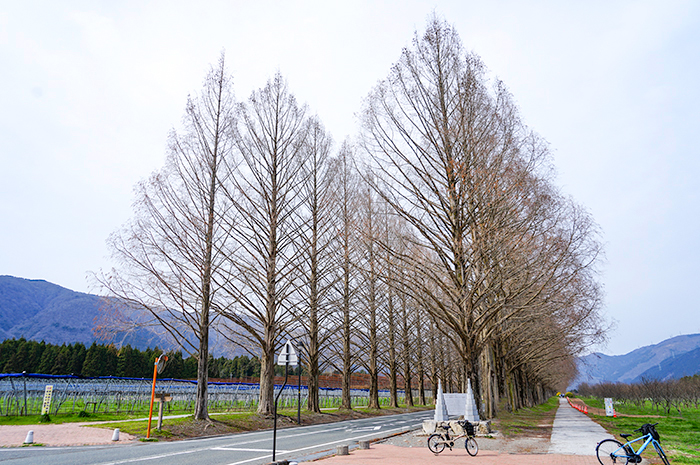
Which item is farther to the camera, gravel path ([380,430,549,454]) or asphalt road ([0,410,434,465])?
gravel path ([380,430,549,454])

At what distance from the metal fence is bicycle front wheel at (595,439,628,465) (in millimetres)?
13744

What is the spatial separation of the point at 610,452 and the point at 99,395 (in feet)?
107

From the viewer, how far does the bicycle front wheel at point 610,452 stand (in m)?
8.66

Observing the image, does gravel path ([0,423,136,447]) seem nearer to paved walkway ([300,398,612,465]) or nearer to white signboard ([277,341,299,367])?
white signboard ([277,341,299,367])

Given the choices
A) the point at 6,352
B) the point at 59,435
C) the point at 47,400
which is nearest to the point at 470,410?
the point at 59,435

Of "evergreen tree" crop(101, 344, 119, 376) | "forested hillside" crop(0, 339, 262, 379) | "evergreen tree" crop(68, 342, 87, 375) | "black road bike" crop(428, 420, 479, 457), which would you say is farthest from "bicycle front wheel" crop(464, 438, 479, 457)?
"evergreen tree" crop(101, 344, 119, 376)

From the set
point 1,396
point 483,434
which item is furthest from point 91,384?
point 483,434

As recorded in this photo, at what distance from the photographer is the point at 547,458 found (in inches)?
380

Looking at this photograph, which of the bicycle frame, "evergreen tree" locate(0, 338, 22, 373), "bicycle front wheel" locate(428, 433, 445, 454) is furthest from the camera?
"evergreen tree" locate(0, 338, 22, 373)

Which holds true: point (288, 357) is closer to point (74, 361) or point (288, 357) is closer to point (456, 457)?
point (456, 457)

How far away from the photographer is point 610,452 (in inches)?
351

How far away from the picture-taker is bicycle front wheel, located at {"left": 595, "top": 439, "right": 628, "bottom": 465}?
8664 millimetres

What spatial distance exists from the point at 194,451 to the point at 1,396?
18245 millimetres

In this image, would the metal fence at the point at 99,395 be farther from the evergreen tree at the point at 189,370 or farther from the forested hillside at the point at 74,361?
the evergreen tree at the point at 189,370
